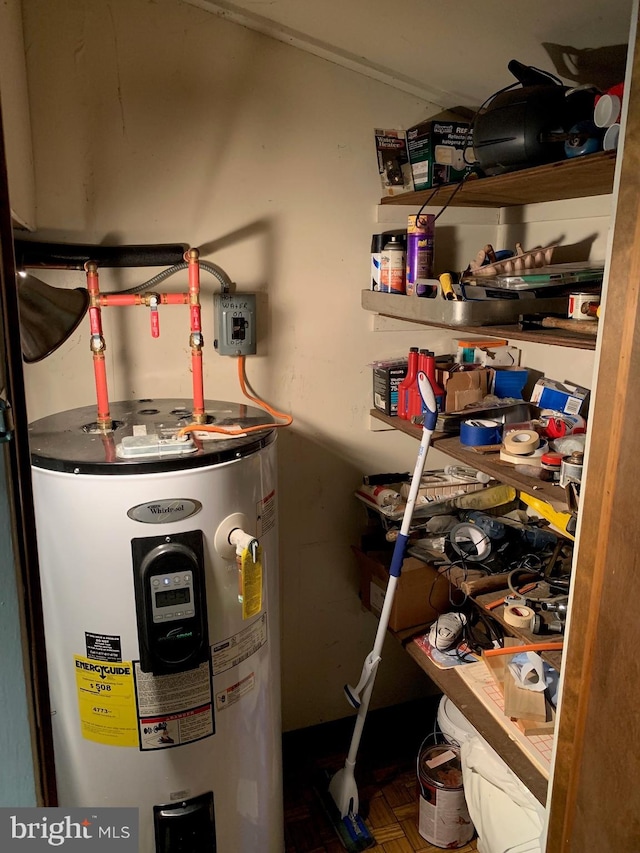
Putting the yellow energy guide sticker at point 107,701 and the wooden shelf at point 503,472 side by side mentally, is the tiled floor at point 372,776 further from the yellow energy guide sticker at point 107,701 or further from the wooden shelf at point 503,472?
the wooden shelf at point 503,472

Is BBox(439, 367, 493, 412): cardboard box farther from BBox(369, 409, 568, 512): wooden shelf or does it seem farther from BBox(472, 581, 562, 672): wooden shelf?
BBox(472, 581, 562, 672): wooden shelf

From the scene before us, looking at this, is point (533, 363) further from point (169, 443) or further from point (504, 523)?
point (169, 443)

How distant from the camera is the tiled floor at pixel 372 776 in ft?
5.69

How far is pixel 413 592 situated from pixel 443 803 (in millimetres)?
561

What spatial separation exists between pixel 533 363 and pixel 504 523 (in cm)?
46

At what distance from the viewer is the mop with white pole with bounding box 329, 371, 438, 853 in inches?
59.7

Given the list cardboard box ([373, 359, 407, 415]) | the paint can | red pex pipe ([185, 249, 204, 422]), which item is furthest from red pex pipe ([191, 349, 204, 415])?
the paint can

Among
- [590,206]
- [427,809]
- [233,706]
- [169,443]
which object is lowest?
[427,809]

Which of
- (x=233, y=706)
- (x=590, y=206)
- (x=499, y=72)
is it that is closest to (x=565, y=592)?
(x=233, y=706)

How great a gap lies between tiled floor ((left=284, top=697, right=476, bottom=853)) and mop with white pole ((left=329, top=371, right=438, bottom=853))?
5 centimetres

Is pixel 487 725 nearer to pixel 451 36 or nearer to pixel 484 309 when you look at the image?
pixel 484 309

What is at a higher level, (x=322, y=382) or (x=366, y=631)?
(x=322, y=382)

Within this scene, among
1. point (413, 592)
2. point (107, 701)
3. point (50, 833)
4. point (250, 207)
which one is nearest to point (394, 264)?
point (250, 207)

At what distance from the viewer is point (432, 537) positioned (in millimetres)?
1742
